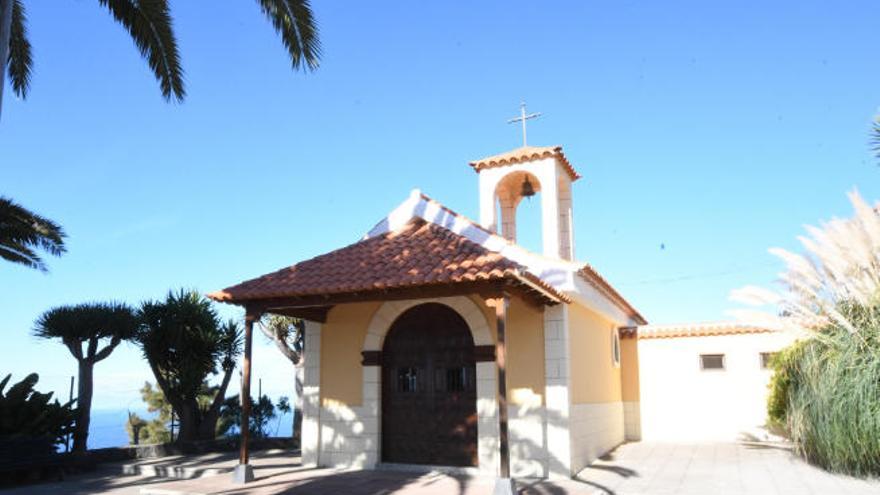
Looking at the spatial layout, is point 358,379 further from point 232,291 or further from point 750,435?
point 750,435

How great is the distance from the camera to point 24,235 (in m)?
12.0

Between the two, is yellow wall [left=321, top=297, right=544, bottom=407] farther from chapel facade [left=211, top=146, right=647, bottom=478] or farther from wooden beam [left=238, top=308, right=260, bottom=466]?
wooden beam [left=238, top=308, right=260, bottom=466]

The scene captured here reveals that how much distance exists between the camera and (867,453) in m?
8.28

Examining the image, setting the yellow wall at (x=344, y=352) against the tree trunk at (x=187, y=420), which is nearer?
the yellow wall at (x=344, y=352)

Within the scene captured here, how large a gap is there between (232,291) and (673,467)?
7519 millimetres

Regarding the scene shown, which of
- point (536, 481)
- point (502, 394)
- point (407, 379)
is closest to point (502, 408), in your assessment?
point (502, 394)

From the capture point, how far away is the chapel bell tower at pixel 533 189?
449 inches

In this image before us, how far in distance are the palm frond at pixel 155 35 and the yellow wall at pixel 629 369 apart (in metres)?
11.4

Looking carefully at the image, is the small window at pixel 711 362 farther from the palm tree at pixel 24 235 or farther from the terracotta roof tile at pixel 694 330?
the palm tree at pixel 24 235

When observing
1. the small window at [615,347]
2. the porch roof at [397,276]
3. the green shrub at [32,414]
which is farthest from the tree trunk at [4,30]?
the small window at [615,347]

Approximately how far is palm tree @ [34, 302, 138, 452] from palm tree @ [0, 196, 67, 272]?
4.27ft

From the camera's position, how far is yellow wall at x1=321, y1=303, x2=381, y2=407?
10914mm

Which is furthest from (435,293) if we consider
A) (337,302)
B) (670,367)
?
(670,367)

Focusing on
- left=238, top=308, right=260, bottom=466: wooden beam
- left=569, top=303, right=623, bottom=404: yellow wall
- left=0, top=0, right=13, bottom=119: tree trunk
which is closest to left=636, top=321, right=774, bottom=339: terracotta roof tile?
left=569, top=303, right=623, bottom=404: yellow wall
